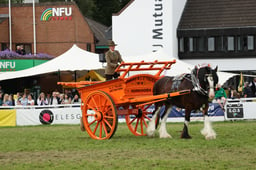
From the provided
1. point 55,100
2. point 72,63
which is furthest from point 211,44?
point 55,100

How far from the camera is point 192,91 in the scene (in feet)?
51.5

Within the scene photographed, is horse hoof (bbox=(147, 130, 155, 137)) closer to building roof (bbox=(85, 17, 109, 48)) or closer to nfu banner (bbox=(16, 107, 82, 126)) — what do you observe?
nfu banner (bbox=(16, 107, 82, 126))

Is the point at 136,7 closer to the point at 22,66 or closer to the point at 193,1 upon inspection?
the point at 193,1

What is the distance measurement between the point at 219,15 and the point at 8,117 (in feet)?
84.1

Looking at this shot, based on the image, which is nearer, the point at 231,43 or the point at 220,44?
the point at 231,43

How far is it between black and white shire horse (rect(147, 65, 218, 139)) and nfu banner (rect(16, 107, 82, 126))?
10.2 metres

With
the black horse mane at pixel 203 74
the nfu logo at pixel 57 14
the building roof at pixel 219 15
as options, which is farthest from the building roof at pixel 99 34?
the black horse mane at pixel 203 74

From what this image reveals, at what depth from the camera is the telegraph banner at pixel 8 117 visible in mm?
26422

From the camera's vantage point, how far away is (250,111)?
25.4 m

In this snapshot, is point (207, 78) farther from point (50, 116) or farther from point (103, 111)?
point (50, 116)

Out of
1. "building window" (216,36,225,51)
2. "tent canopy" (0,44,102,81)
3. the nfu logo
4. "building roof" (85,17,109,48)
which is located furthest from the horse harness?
"building roof" (85,17,109,48)

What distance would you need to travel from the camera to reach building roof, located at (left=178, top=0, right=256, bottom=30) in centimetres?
4719

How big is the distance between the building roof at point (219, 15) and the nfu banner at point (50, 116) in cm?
2349

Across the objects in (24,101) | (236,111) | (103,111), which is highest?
(24,101)
